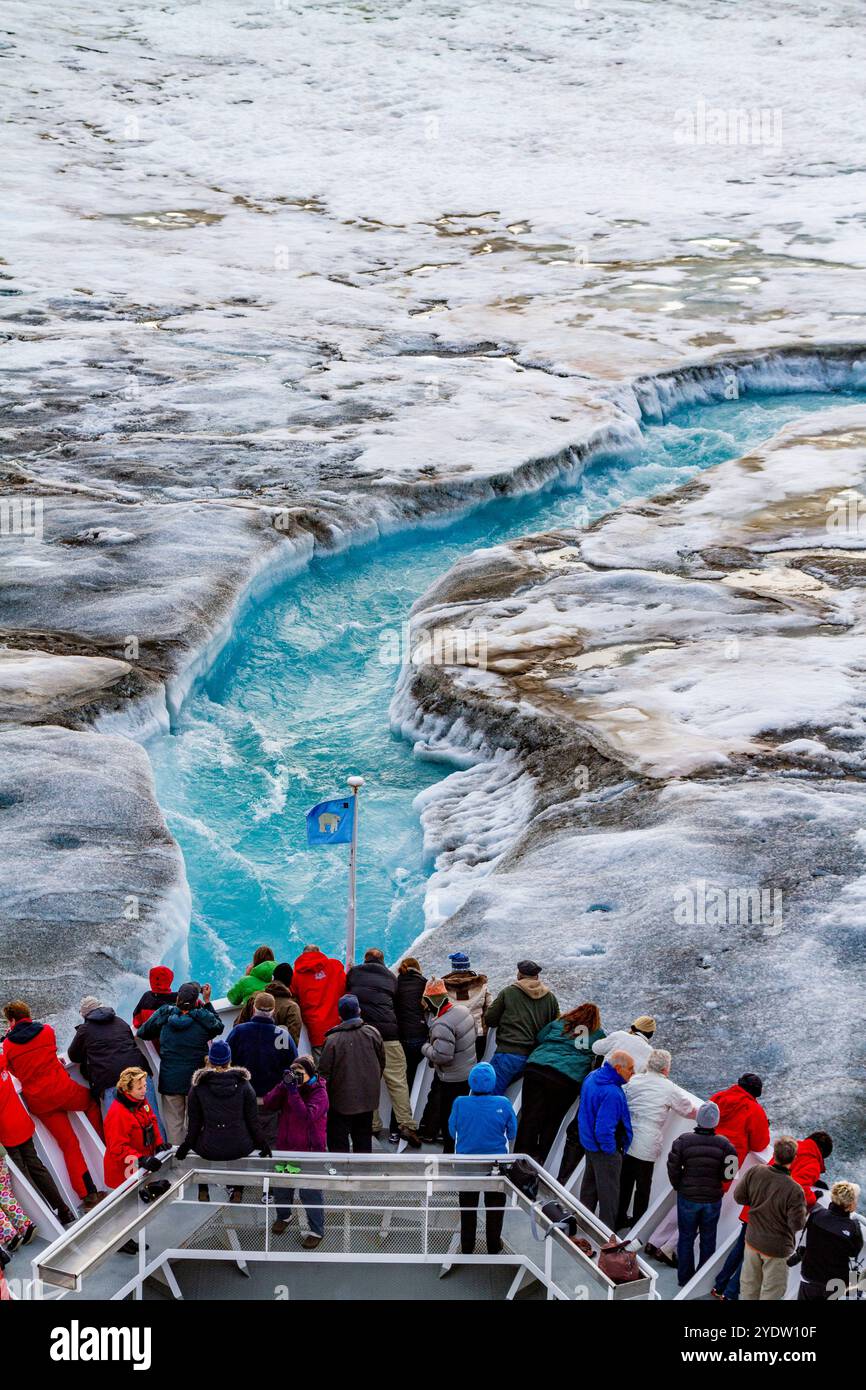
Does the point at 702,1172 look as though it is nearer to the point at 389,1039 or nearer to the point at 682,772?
the point at 389,1039

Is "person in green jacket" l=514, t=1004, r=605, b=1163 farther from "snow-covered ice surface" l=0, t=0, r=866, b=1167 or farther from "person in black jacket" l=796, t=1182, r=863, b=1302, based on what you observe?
A: "snow-covered ice surface" l=0, t=0, r=866, b=1167

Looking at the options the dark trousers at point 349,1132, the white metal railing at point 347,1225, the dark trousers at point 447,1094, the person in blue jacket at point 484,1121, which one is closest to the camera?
the white metal railing at point 347,1225

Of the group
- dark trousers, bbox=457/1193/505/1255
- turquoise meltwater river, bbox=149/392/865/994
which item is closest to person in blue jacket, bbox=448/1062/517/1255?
dark trousers, bbox=457/1193/505/1255

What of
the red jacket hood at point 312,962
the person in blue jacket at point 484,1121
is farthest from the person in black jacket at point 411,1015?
the person in blue jacket at point 484,1121

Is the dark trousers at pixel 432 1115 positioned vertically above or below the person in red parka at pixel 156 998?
below

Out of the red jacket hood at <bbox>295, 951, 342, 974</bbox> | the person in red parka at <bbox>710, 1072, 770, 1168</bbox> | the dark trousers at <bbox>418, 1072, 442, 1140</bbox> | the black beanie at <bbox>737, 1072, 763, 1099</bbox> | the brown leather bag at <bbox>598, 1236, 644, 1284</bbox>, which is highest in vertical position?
the red jacket hood at <bbox>295, 951, 342, 974</bbox>

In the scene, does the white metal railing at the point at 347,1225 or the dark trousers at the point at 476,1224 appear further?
the dark trousers at the point at 476,1224

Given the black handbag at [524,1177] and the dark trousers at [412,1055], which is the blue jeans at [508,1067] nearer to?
the dark trousers at [412,1055]
